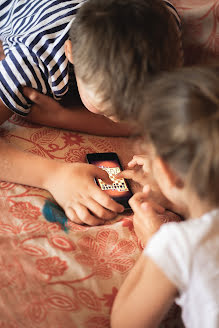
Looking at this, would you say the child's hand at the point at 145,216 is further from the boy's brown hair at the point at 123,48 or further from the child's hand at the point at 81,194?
the boy's brown hair at the point at 123,48

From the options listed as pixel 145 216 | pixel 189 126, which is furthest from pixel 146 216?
pixel 189 126

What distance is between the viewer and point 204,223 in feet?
1.71

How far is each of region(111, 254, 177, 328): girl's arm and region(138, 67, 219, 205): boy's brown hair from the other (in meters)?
0.14

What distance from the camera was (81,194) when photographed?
0.77 meters

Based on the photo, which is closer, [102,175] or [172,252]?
[172,252]

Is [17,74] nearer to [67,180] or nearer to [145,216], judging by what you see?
[67,180]

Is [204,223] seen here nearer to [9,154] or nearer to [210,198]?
[210,198]

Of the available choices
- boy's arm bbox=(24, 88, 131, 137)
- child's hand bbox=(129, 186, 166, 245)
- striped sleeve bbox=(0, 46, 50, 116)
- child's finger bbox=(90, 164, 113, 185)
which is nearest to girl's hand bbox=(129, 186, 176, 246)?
child's hand bbox=(129, 186, 166, 245)

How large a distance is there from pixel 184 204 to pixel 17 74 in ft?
1.63

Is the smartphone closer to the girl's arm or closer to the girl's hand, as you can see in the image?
the girl's hand

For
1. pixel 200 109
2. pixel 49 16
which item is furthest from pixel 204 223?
pixel 49 16

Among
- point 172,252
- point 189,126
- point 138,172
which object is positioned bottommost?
point 138,172

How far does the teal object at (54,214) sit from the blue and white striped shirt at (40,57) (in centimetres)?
27

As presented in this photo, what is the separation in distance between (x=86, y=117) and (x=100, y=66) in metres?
0.26
